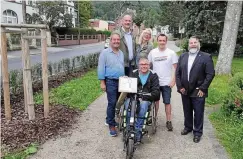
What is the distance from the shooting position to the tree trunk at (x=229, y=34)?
12.4 m

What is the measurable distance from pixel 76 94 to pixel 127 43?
3.50 m

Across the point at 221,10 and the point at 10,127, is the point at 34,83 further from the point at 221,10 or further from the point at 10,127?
the point at 221,10

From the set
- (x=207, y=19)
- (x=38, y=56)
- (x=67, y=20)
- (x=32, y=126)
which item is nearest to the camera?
(x=32, y=126)

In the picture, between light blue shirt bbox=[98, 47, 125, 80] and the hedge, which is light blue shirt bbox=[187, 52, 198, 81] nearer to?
light blue shirt bbox=[98, 47, 125, 80]

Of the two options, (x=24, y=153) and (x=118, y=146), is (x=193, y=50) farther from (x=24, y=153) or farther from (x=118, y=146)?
(x=24, y=153)

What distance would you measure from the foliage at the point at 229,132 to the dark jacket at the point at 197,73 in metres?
0.89

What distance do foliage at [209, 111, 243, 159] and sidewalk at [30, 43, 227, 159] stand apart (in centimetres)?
12

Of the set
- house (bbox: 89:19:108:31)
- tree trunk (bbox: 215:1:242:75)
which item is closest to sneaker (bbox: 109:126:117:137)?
tree trunk (bbox: 215:1:242:75)

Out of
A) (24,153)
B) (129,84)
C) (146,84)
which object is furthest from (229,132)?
(24,153)

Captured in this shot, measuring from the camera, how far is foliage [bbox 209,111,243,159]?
4716mm

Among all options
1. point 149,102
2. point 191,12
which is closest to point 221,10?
point 191,12

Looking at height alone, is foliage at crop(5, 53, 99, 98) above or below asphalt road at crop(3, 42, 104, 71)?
above

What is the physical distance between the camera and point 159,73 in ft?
17.8

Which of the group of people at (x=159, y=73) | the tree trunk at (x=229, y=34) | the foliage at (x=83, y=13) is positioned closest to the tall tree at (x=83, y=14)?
the foliage at (x=83, y=13)
